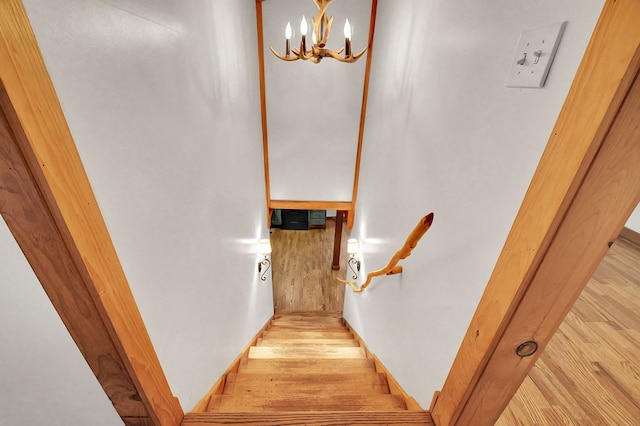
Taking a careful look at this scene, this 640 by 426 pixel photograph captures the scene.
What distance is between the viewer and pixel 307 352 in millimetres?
2707

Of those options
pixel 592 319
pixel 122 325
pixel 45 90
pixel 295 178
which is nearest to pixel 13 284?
pixel 122 325

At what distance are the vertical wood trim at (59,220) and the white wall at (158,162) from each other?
0.07 m

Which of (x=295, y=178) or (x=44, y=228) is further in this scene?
(x=295, y=178)

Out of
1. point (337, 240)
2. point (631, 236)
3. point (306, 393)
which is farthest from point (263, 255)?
point (631, 236)

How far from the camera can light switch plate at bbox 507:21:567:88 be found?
669mm

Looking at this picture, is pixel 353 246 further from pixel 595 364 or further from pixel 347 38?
pixel 347 38

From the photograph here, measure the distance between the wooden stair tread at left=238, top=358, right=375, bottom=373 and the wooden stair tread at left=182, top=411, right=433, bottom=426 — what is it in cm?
102

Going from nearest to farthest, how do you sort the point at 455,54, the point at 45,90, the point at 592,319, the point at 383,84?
the point at 45,90
the point at 455,54
the point at 592,319
the point at 383,84

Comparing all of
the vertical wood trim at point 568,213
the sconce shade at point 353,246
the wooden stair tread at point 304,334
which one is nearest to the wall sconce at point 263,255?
the wooden stair tread at point 304,334

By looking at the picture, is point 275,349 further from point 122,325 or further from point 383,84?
point 383,84

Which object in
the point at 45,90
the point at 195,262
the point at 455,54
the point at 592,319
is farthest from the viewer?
the point at 592,319

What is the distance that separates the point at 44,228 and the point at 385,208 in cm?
208

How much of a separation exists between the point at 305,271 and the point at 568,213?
17.4 ft

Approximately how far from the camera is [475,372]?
867 mm
